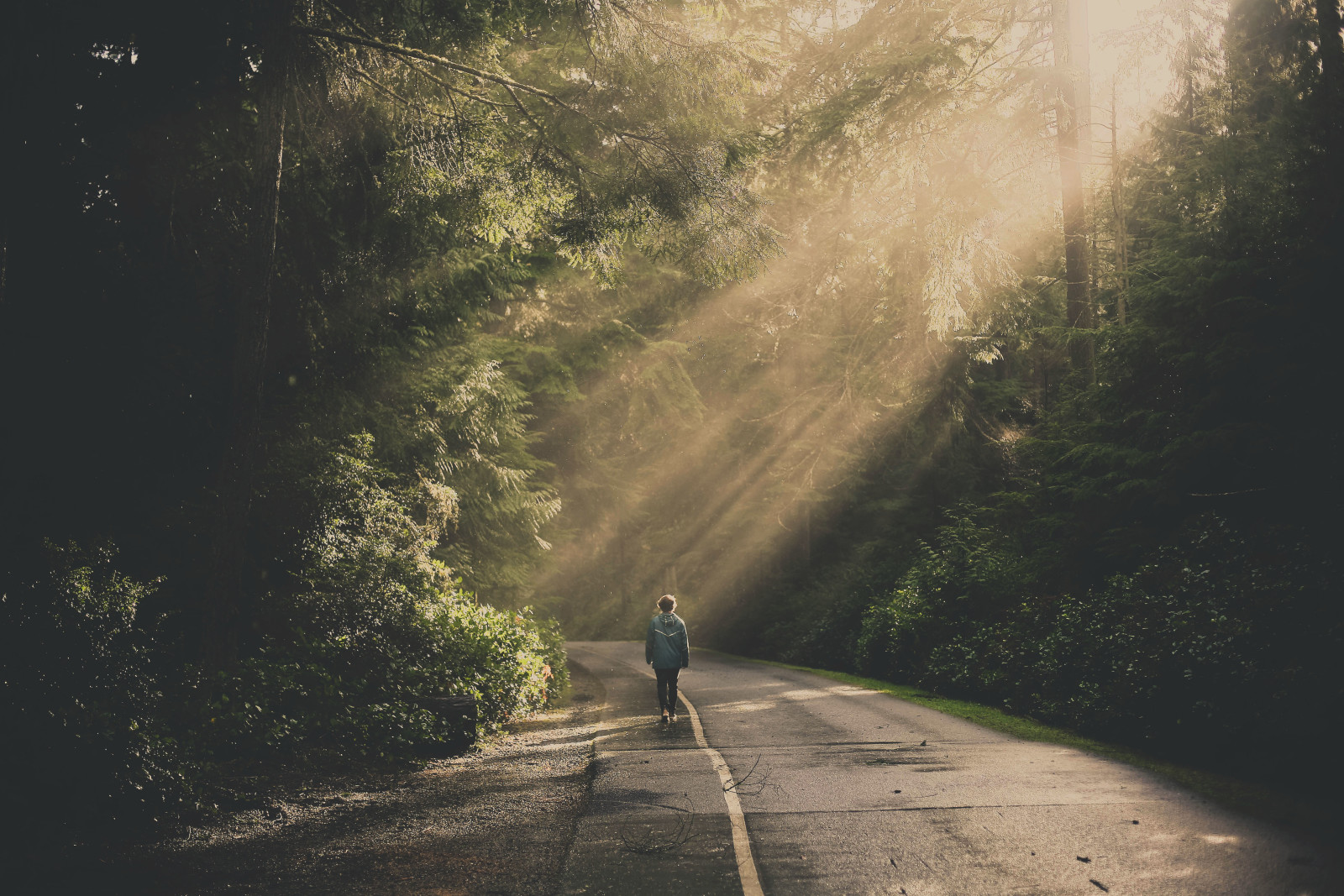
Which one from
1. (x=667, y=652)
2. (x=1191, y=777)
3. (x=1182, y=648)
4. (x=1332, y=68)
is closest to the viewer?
(x=1191, y=777)

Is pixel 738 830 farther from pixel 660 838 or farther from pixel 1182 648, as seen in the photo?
pixel 1182 648

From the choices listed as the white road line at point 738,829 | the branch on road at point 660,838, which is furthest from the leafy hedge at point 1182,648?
the branch on road at point 660,838

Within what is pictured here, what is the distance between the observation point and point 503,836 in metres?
7.14

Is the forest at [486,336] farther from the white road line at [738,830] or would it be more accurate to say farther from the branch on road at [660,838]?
the branch on road at [660,838]

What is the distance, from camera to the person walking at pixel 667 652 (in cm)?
1339

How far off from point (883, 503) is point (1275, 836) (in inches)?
876

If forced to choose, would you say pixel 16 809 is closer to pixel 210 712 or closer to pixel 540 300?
pixel 210 712

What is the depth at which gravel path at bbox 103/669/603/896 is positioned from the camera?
5969 millimetres

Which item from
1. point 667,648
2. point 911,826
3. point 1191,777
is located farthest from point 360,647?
point 1191,777

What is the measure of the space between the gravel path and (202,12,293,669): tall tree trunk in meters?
2.83

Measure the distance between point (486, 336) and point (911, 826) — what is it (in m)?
16.4

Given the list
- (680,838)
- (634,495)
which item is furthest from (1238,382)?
(634,495)

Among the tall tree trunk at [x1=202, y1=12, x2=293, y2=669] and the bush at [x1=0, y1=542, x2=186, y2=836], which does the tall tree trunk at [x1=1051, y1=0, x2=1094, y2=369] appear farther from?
the bush at [x1=0, y1=542, x2=186, y2=836]

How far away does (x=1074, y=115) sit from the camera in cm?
1872
